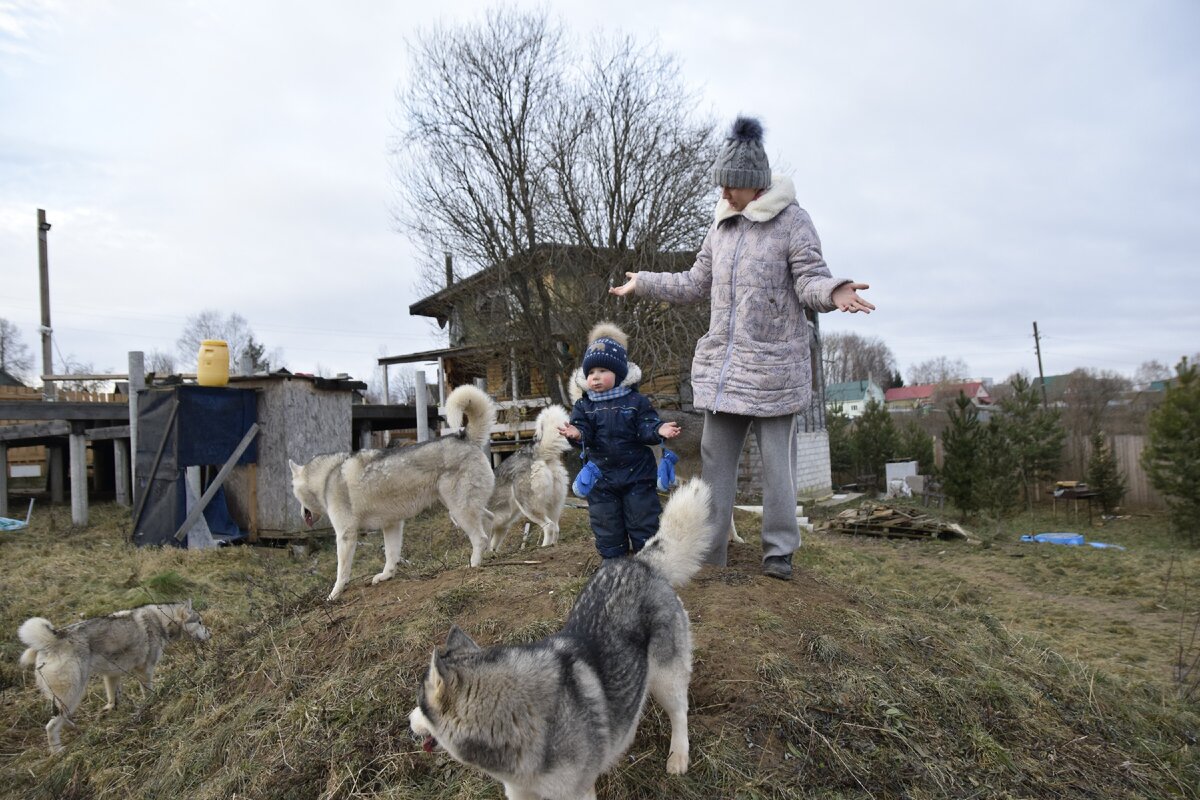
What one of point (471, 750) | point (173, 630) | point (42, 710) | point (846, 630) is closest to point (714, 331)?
point (846, 630)

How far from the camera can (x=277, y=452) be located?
12219 mm

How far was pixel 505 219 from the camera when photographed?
1819 centimetres

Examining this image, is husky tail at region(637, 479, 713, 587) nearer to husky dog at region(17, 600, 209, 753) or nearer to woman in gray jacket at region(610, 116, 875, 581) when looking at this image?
woman in gray jacket at region(610, 116, 875, 581)

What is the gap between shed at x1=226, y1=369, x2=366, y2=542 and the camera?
39.8ft

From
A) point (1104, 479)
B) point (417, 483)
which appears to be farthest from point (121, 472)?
point (1104, 479)

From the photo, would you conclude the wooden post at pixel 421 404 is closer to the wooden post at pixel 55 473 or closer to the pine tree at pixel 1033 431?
the wooden post at pixel 55 473

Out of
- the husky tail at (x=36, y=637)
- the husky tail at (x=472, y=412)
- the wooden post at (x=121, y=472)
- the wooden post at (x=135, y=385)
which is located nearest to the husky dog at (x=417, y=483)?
the husky tail at (x=472, y=412)

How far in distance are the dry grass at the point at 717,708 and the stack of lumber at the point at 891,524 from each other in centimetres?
903

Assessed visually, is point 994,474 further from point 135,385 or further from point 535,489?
point 135,385

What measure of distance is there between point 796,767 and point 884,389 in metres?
92.3

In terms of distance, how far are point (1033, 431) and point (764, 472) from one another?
25062 mm

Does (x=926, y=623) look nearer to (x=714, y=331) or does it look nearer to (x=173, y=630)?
(x=714, y=331)

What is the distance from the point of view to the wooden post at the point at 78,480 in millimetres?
13938

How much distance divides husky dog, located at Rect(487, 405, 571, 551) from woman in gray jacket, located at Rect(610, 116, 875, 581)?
10.8 ft
